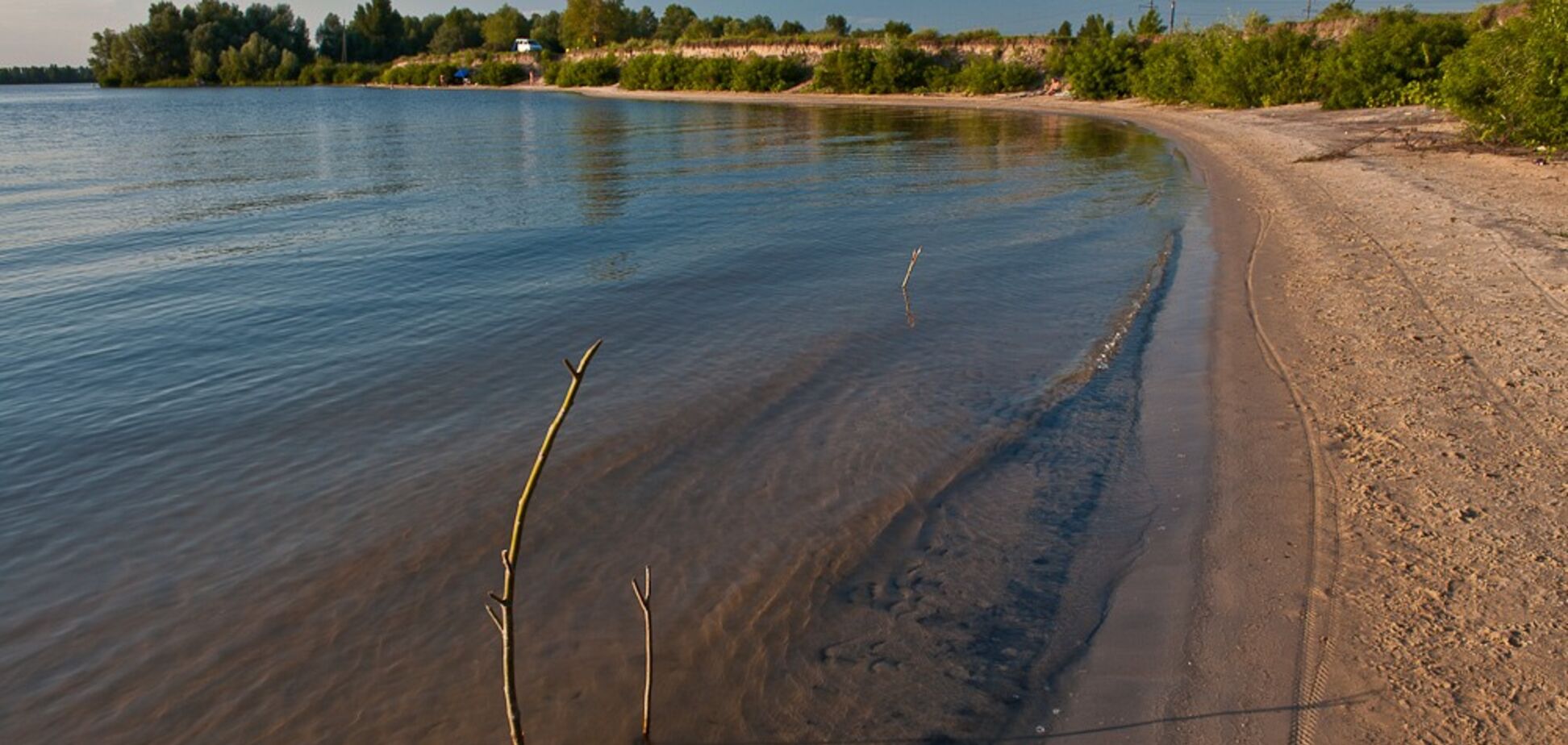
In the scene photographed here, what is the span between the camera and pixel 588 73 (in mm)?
115062

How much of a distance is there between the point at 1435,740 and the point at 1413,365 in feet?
18.0

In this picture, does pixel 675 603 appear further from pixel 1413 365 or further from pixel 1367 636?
pixel 1413 365

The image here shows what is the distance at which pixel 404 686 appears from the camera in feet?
16.4

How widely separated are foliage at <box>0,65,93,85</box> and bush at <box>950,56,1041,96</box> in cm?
15435

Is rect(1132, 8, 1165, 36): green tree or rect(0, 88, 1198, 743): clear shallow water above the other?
rect(1132, 8, 1165, 36): green tree

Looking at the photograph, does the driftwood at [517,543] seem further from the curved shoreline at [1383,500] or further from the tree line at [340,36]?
the tree line at [340,36]

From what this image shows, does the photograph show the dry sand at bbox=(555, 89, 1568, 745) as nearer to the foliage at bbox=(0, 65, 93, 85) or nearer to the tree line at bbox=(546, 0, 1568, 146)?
the tree line at bbox=(546, 0, 1568, 146)

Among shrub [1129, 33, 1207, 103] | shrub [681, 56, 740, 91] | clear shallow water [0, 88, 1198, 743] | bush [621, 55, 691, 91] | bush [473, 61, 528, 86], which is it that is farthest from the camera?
bush [473, 61, 528, 86]

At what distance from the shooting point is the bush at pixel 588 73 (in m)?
115

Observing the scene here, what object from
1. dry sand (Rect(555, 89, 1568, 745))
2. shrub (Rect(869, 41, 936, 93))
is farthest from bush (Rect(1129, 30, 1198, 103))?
dry sand (Rect(555, 89, 1568, 745))

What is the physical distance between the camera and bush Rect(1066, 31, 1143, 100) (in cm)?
6169

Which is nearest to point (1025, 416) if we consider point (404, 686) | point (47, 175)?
point (404, 686)

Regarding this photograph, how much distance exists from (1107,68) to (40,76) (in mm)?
182223

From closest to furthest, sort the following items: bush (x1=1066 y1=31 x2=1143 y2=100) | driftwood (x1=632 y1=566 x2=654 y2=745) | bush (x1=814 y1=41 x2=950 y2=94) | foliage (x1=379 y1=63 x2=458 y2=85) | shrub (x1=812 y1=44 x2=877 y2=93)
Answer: driftwood (x1=632 y1=566 x2=654 y2=745)
bush (x1=1066 y1=31 x2=1143 y2=100)
bush (x1=814 y1=41 x2=950 y2=94)
shrub (x1=812 y1=44 x2=877 y2=93)
foliage (x1=379 y1=63 x2=458 y2=85)
